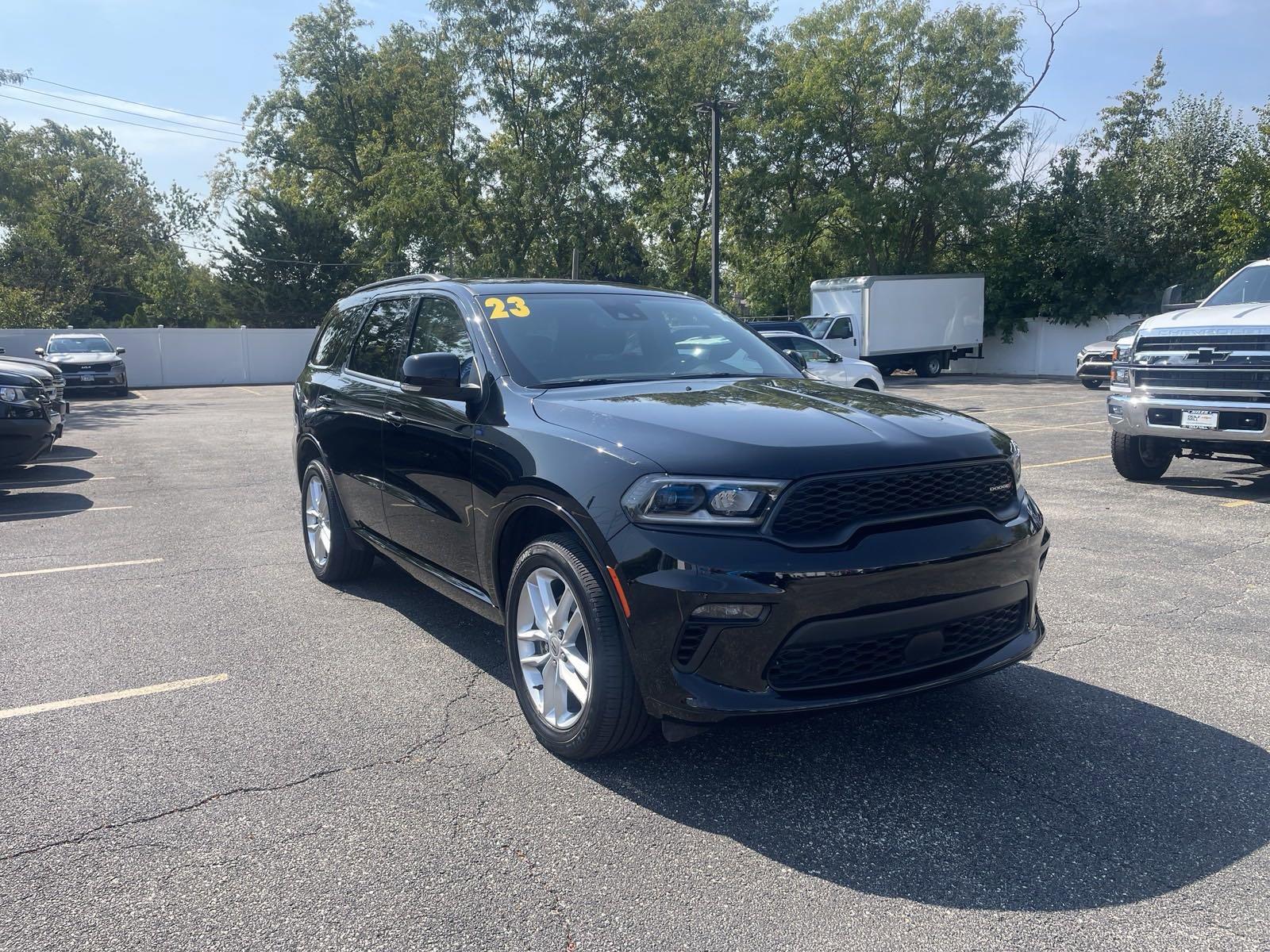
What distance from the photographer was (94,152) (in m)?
75.5

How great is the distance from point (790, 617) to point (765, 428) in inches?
27.8

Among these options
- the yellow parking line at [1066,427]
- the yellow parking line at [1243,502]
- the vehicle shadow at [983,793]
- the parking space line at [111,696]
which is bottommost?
the yellow parking line at [1066,427]

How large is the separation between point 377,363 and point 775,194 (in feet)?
110

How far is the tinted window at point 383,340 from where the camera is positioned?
5.26m

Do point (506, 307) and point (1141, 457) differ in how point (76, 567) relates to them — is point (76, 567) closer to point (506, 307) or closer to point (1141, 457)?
point (506, 307)

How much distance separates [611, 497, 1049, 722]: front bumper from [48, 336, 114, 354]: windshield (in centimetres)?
2628

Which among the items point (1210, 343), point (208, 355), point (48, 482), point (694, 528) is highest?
point (1210, 343)

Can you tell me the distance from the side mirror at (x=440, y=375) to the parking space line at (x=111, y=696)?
5.41ft

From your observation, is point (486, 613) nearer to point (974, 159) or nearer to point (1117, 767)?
point (1117, 767)

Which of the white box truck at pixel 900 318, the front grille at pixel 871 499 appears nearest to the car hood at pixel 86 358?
Answer: the white box truck at pixel 900 318

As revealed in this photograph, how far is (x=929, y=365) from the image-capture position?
32.1m

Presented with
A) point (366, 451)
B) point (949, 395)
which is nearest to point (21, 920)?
point (366, 451)

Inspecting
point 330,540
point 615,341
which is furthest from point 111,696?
point 615,341

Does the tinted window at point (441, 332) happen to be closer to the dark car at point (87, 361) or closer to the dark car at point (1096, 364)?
the dark car at point (87, 361)
